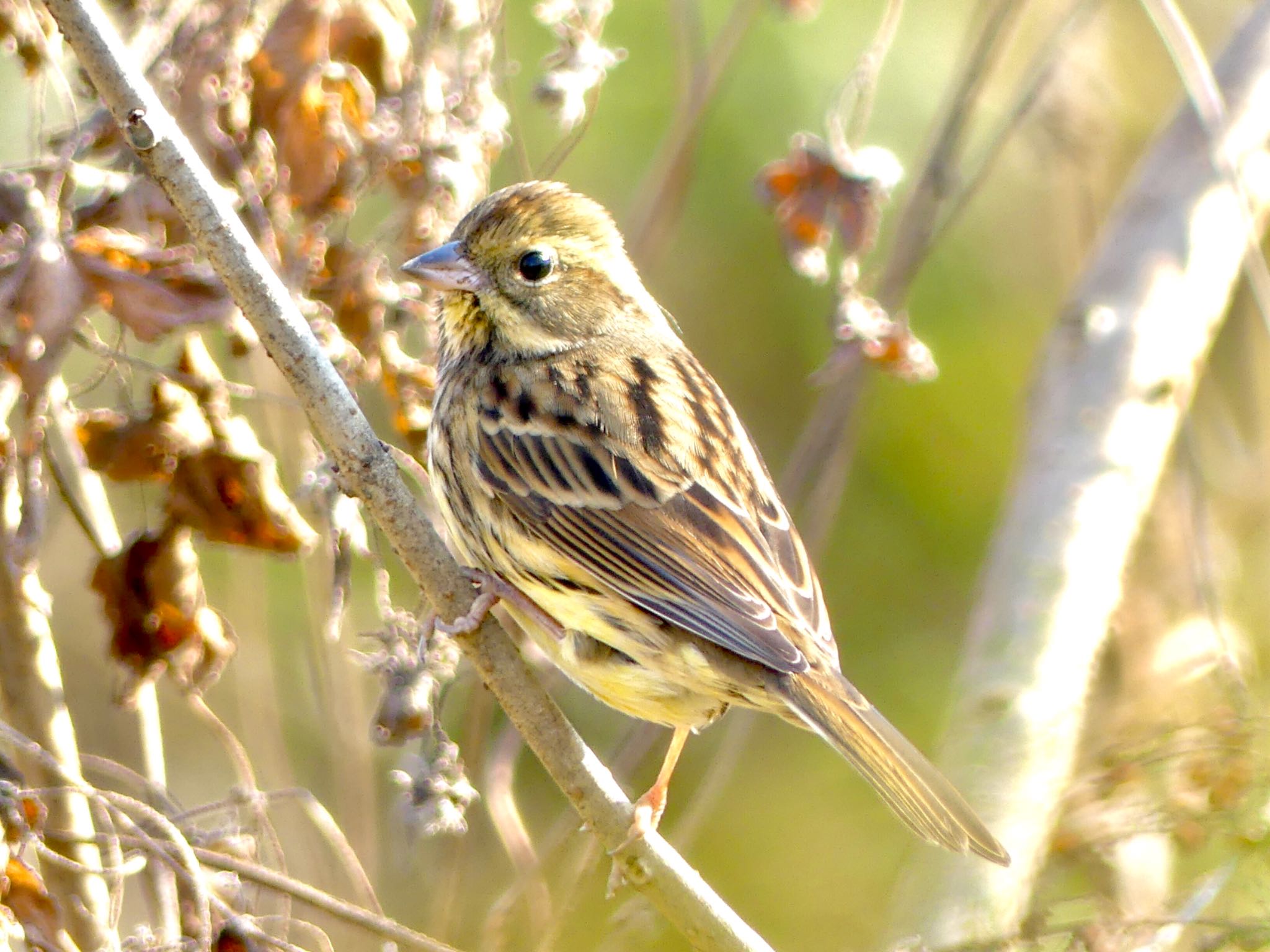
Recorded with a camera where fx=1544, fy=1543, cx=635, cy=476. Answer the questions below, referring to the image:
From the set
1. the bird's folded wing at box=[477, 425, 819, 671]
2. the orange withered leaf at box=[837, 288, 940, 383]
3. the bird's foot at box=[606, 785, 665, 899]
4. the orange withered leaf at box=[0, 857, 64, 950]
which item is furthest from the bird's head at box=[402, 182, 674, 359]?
the orange withered leaf at box=[0, 857, 64, 950]

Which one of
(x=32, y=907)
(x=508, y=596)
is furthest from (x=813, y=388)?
(x=32, y=907)

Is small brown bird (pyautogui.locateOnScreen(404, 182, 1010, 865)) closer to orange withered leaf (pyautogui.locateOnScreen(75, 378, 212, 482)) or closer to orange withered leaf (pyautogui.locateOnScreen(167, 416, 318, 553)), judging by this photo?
orange withered leaf (pyautogui.locateOnScreen(167, 416, 318, 553))

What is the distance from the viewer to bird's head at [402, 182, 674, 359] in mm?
A: 3236

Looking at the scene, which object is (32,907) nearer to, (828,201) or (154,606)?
(154,606)

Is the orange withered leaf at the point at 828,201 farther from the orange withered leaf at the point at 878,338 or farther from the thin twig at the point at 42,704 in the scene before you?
the thin twig at the point at 42,704

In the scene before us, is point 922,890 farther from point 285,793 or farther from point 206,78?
point 206,78

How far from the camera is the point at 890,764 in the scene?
2779mm

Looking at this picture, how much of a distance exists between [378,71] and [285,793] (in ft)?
4.38

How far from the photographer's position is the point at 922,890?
3367 millimetres

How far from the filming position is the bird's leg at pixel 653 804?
2.57 m

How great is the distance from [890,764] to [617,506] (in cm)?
75

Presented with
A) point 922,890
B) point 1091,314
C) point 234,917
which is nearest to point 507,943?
point 922,890

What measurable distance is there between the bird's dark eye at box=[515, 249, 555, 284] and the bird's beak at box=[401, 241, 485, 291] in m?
0.11

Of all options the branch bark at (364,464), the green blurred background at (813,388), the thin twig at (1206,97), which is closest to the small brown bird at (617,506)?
the branch bark at (364,464)
